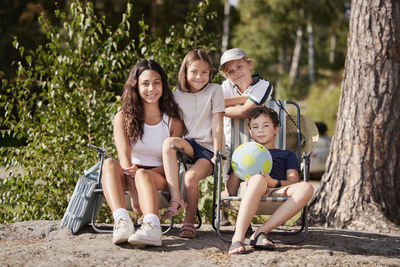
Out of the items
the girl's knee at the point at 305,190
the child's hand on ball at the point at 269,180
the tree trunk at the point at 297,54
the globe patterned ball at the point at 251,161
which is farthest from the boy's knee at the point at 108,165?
the tree trunk at the point at 297,54

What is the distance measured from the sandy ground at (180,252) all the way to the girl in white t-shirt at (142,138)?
298 millimetres

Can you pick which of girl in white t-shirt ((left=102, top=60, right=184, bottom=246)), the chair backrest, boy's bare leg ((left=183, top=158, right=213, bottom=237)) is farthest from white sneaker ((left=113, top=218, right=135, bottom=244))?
the chair backrest

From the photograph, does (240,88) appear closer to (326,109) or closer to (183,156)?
(183,156)

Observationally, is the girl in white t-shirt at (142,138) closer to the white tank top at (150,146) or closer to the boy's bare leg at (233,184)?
the white tank top at (150,146)

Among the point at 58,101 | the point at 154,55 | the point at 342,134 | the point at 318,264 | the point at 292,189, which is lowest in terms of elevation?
the point at 318,264

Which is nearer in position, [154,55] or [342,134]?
[342,134]

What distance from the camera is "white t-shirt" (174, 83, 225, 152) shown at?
3889 mm

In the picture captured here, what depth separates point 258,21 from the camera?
68.4 feet

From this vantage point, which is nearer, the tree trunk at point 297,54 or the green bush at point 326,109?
the green bush at point 326,109

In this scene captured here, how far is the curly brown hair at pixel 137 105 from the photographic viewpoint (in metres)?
3.76

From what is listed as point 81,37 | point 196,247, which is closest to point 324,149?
point 81,37

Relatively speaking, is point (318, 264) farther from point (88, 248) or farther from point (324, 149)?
point (324, 149)

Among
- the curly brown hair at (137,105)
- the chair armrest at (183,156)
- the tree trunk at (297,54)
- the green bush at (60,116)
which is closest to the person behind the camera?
the chair armrest at (183,156)

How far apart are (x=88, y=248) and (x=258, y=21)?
1871 cm
